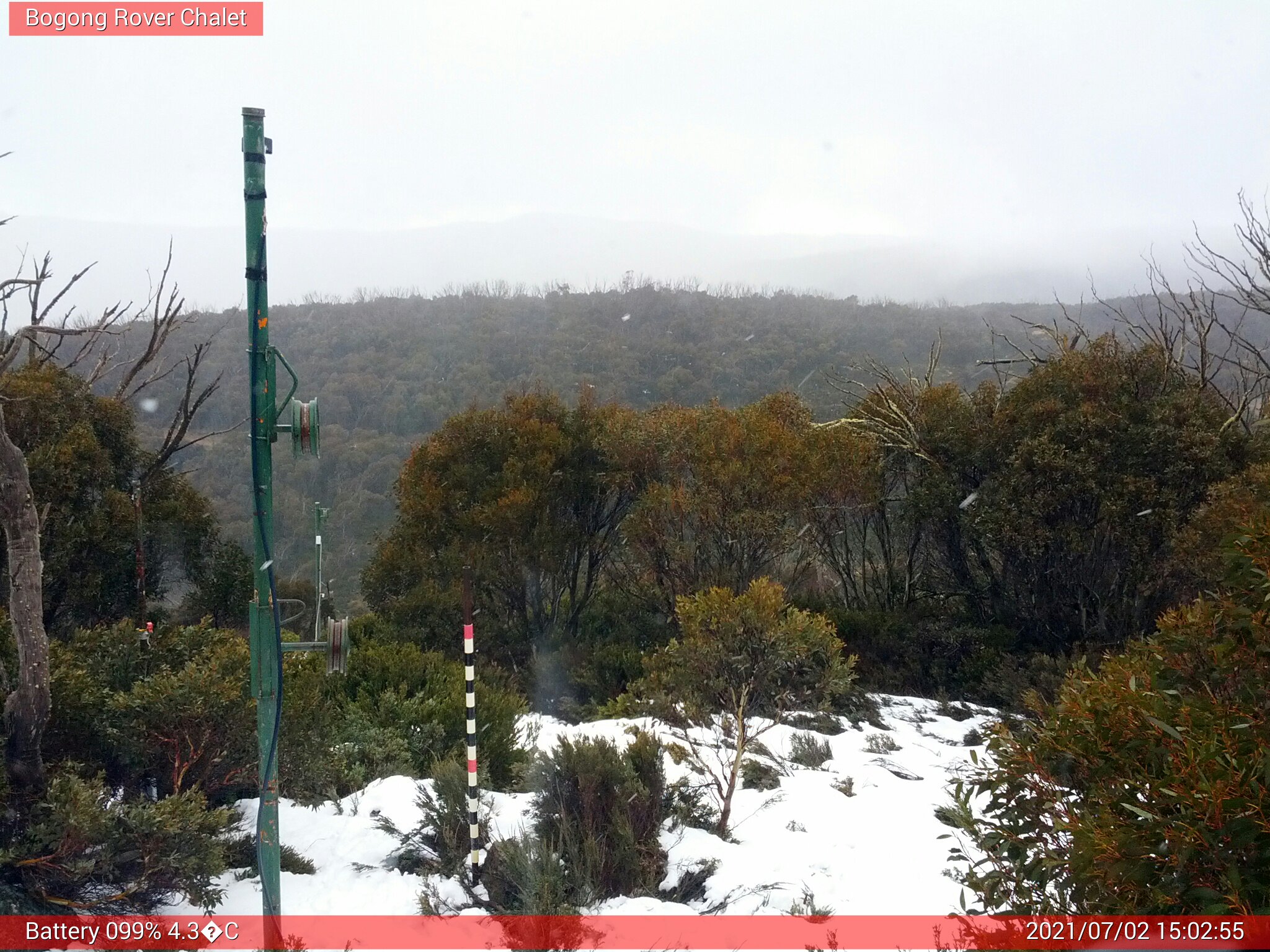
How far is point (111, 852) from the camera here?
3926mm

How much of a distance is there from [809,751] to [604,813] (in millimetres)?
3009

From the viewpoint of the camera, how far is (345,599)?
1881 cm

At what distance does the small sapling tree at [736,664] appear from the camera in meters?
6.11

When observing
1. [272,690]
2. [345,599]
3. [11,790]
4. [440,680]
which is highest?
[272,690]

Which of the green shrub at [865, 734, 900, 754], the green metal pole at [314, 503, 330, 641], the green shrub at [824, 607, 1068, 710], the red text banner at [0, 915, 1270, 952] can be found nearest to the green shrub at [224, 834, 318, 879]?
the red text banner at [0, 915, 1270, 952]

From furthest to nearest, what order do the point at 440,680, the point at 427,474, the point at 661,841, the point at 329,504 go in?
the point at 329,504 < the point at 427,474 < the point at 440,680 < the point at 661,841

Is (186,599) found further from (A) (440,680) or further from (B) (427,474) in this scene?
(B) (427,474)

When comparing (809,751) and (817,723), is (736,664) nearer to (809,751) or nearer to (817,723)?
(809,751)

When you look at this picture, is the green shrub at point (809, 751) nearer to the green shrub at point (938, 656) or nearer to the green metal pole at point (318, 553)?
the green shrub at point (938, 656)

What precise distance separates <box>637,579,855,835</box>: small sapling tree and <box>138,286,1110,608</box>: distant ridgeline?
773 cm

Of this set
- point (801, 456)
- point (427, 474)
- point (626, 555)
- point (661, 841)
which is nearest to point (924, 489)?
point (801, 456)

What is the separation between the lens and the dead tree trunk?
12.6 ft

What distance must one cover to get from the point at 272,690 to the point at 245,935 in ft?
4.19

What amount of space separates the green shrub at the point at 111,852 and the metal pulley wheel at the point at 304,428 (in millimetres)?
1834
